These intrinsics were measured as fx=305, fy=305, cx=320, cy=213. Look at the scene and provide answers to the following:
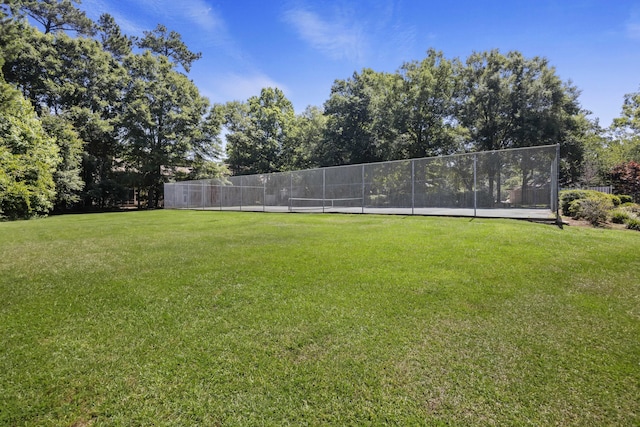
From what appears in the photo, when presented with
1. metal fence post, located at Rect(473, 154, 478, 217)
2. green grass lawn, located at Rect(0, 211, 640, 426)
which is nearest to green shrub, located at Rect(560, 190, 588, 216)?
metal fence post, located at Rect(473, 154, 478, 217)

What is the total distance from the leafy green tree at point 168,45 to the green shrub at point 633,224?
3815 centimetres

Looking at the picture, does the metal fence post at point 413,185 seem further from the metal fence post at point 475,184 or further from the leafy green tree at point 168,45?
the leafy green tree at point 168,45

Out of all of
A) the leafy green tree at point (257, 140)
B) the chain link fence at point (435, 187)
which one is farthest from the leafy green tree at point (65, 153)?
the leafy green tree at point (257, 140)

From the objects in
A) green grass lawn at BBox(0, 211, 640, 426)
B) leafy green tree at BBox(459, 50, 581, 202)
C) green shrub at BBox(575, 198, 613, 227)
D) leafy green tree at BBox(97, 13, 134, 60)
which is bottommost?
green grass lawn at BBox(0, 211, 640, 426)

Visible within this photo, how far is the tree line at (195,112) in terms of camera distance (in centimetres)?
2156

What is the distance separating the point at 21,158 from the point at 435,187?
18455mm

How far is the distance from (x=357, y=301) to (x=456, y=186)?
392 inches

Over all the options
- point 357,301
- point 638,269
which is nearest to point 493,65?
point 638,269

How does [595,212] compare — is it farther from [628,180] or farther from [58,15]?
[58,15]

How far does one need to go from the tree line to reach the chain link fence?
10550 millimetres

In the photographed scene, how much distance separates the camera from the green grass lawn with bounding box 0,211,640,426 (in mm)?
1710

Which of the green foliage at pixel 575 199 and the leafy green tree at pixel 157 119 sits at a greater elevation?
the leafy green tree at pixel 157 119

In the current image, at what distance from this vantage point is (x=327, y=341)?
243cm

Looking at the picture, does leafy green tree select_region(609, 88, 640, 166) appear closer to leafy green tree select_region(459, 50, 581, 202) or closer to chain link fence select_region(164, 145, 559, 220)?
leafy green tree select_region(459, 50, 581, 202)
